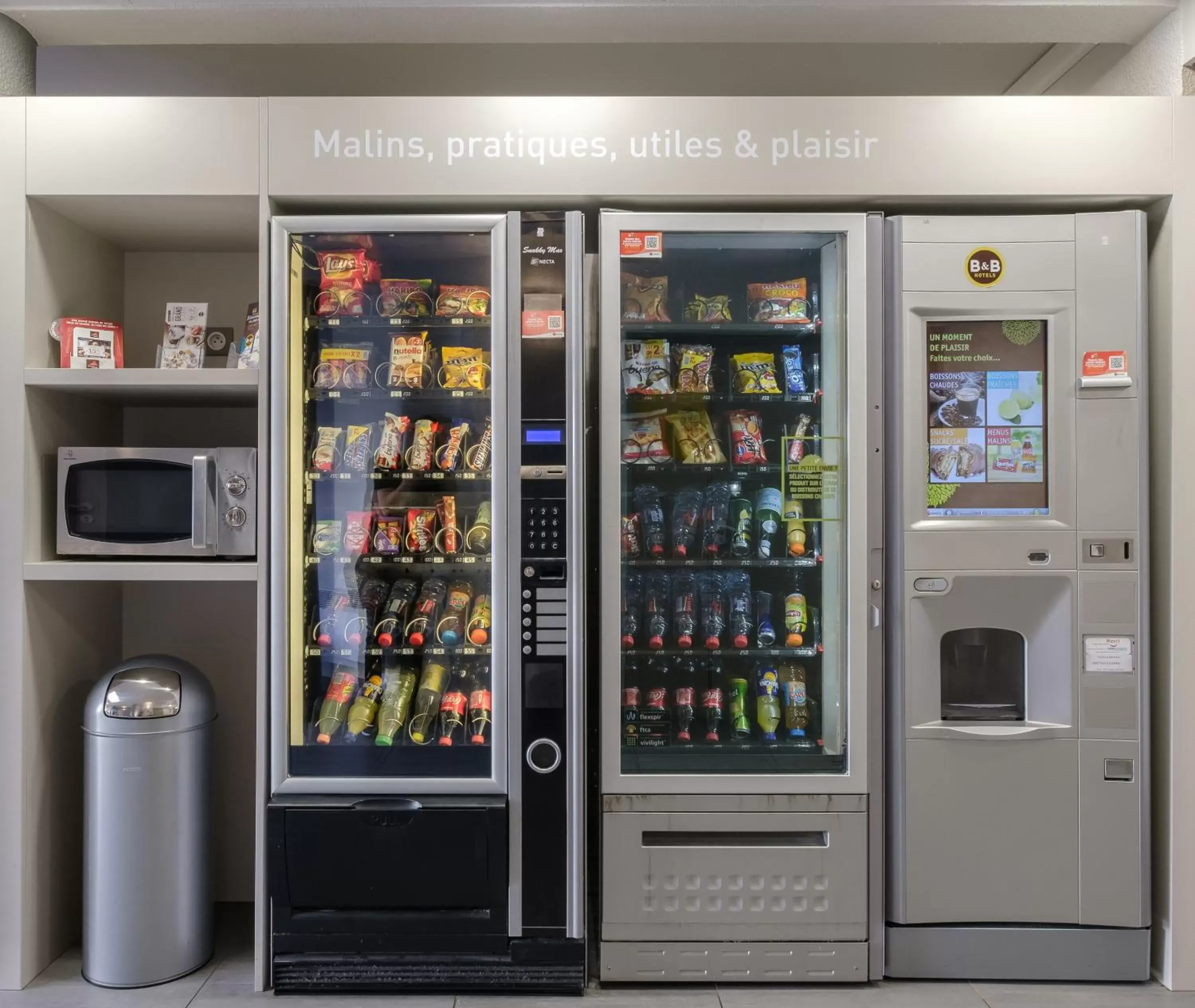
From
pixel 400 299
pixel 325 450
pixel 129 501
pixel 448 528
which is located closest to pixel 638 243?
pixel 400 299

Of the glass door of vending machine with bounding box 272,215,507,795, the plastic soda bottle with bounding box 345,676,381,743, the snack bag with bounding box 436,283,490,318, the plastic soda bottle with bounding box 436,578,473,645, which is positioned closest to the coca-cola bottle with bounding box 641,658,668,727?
the glass door of vending machine with bounding box 272,215,507,795

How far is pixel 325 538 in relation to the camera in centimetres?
245

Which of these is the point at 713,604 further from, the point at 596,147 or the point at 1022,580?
the point at 596,147

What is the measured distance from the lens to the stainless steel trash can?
7.77ft

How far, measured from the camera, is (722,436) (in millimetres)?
2605

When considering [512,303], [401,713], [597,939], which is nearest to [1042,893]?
[597,939]

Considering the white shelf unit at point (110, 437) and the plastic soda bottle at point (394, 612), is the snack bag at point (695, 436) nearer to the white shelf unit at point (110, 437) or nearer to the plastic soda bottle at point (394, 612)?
→ the plastic soda bottle at point (394, 612)

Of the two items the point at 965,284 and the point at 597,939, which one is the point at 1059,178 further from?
the point at 597,939

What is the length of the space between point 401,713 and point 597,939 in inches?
38.0

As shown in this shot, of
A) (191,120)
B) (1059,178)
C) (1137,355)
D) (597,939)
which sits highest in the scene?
(191,120)

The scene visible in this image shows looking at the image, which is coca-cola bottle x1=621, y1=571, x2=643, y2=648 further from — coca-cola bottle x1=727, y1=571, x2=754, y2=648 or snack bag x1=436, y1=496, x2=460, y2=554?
snack bag x1=436, y1=496, x2=460, y2=554

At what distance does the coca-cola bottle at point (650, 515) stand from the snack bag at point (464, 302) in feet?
2.42

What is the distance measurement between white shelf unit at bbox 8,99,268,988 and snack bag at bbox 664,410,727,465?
4.11 feet

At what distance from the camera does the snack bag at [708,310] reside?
2.52 meters
